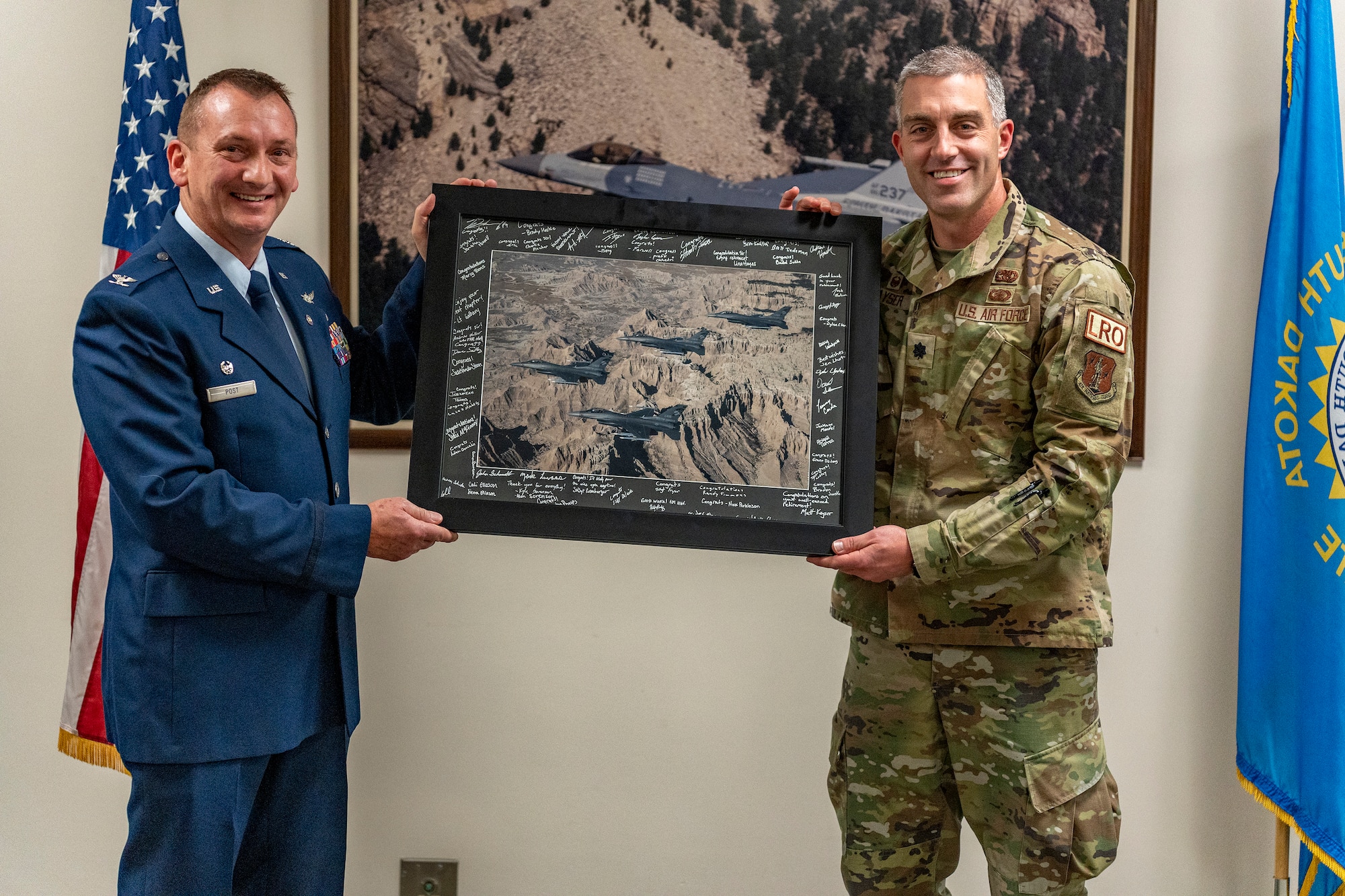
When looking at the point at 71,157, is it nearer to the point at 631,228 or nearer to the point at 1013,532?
the point at 631,228

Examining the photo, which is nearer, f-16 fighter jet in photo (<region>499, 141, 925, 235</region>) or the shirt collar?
the shirt collar

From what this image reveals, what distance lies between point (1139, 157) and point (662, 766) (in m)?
1.89

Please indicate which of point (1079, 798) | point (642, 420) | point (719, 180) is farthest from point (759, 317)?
point (1079, 798)

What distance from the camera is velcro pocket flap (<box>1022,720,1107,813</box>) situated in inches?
62.7

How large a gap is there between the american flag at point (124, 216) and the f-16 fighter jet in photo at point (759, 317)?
133 centimetres

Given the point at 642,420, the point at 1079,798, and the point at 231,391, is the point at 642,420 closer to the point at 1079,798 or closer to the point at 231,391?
the point at 231,391

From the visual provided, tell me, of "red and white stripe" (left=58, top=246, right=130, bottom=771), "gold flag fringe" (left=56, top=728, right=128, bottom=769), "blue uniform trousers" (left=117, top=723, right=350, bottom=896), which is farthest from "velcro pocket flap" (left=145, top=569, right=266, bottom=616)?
"gold flag fringe" (left=56, top=728, right=128, bottom=769)

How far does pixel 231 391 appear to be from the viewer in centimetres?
149

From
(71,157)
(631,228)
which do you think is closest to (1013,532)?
(631,228)

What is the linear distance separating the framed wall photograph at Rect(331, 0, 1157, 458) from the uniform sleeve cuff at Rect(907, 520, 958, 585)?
945 millimetres

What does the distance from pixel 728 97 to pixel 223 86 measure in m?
1.13

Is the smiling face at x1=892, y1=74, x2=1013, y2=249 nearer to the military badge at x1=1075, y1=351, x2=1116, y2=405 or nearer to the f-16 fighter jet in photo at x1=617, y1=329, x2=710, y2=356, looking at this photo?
the military badge at x1=1075, y1=351, x2=1116, y2=405

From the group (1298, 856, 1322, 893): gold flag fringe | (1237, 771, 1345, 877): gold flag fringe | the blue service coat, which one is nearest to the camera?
the blue service coat

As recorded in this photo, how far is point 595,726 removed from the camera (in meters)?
2.34
